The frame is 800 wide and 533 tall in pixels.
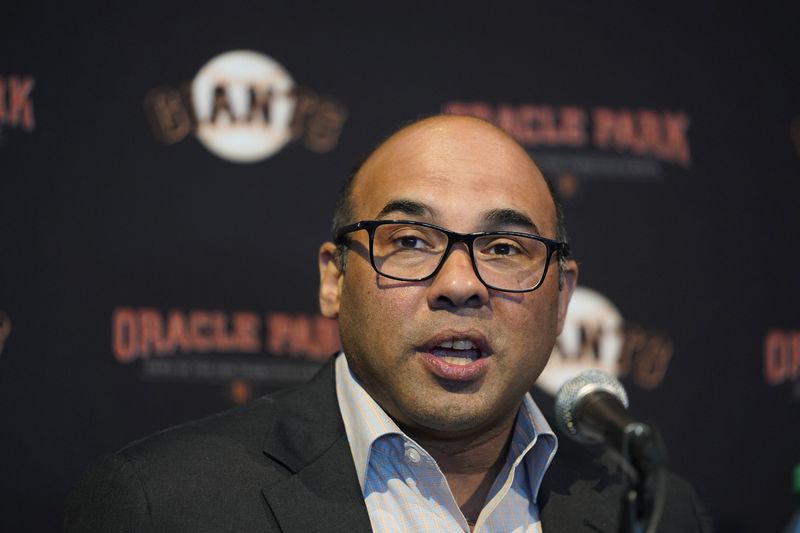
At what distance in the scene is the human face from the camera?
1.85 meters

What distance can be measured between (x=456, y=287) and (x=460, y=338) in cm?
10

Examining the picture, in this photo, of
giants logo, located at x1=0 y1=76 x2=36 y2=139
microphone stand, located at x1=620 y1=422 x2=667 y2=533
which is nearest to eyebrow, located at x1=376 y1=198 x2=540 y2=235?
microphone stand, located at x1=620 y1=422 x2=667 y2=533

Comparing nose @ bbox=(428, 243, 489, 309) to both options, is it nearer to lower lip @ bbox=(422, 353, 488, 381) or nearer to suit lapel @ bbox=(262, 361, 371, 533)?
lower lip @ bbox=(422, 353, 488, 381)

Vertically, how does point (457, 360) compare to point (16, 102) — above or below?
below

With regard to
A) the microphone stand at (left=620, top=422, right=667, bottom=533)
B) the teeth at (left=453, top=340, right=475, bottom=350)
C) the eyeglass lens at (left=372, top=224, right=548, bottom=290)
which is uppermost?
the eyeglass lens at (left=372, top=224, right=548, bottom=290)

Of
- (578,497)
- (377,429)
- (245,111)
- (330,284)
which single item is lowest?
(578,497)

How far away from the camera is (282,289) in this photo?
2811 mm

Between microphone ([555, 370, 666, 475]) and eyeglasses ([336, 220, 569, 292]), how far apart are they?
1.32ft

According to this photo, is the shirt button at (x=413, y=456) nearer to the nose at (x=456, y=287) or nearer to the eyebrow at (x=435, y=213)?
the nose at (x=456, y=287)

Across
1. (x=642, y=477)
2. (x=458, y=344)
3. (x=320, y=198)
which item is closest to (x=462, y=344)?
(x=458, y=344)

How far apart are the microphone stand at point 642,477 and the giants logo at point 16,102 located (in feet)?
Result: 6.90

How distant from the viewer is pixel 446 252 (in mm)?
1881

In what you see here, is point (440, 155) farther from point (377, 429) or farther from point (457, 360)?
point (377, 429)

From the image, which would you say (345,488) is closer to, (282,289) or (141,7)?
(282,289)
